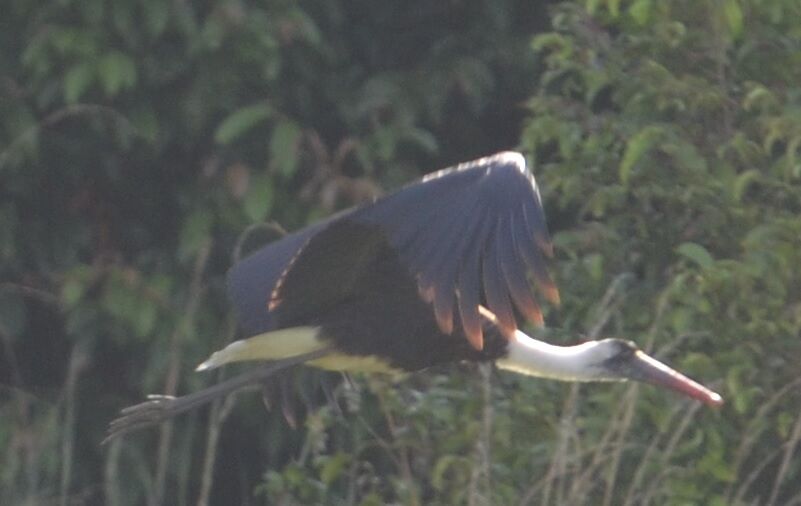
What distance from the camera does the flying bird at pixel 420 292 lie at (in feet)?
13.4

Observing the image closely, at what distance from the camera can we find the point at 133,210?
616 cm

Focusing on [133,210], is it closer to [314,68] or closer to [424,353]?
[314,68]

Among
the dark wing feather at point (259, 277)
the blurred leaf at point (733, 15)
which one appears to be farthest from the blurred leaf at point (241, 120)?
the blurred leaf at point (733, 15)

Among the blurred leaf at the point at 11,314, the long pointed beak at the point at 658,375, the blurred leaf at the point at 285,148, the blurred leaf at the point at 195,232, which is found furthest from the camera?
the blurred leaf at the point at 11,314

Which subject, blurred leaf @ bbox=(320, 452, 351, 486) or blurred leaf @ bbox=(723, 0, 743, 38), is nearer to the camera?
blurred leaf @ bbox=(320, 452, 351, 486)

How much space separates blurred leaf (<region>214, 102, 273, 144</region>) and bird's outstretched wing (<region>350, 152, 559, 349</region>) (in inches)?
57.2

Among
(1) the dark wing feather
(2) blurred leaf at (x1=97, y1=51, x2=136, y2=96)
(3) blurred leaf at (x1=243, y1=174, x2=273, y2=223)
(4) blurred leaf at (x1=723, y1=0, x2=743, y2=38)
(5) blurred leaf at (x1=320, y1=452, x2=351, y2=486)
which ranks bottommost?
(5) blurred leaf at (x1=320, y1=452, x2=351, y2=486)

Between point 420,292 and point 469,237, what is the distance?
17 cm

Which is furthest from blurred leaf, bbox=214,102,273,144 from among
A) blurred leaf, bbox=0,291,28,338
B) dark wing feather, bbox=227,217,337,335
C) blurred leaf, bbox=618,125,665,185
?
blurred leaf, bbox=618,125,665,185

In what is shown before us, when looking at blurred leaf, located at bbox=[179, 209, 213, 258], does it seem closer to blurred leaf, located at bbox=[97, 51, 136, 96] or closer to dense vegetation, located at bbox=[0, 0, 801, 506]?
dense vegetation, located at bbox=[0, 0, 801, 506]

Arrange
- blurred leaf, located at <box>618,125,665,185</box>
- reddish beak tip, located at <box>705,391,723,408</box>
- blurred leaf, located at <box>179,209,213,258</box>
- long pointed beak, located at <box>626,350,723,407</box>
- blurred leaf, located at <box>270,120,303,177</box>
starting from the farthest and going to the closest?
blurred leaf, located at <box>179,209,213,258</box> → blurred leaf, located at <box>270,120,303,177</box> → blurred leaf, located at <box>618,125,665,185</box> → long pointed beak, located at <box>626,350,723,407</box> → reddish beak tip, located at <box>705,391,723,408</box>

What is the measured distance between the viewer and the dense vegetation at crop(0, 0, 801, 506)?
4.56 m

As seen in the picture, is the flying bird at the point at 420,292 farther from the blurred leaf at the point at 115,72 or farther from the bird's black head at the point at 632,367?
the blurred leaf at the point at 115,72

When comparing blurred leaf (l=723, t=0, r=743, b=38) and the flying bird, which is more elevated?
blurred leaf (l=723, t=0, r=743, b=38)
